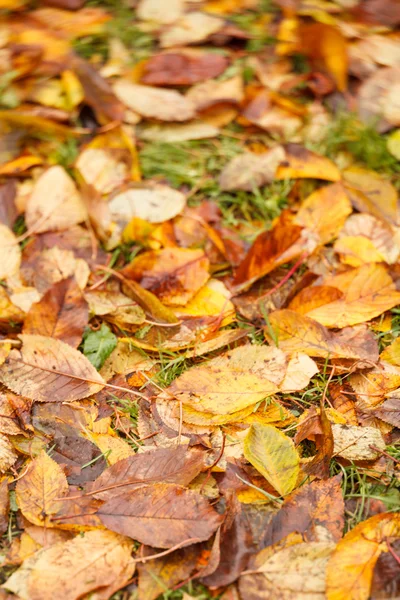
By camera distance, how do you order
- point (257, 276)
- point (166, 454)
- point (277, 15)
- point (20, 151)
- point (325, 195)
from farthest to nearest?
point (277, 15), point (20, 151), point (325, 195), point (257, 276), point (166, 454)

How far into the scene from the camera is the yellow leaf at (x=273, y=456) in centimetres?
130

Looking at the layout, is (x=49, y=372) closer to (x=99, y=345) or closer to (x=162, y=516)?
(x=99, y=345)

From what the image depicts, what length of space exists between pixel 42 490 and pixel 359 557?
0.64m

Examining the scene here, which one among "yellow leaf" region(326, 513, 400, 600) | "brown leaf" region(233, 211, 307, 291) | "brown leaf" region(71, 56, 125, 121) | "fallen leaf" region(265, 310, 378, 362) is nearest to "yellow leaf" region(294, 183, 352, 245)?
"brown leaf" region(233, 211, 307, 291)

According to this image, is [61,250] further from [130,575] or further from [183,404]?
[130,575]

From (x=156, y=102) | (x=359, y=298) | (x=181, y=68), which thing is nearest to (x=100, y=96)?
(x=156, y=102)

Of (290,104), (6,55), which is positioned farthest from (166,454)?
(6,55)

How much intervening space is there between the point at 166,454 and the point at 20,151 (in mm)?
1205

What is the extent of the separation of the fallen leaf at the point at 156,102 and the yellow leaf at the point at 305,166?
38cm

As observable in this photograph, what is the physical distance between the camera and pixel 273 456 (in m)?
1.32

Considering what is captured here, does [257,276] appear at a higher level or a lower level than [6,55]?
lower

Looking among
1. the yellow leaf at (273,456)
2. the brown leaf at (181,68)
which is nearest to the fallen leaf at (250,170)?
the brown leaf at (181,68)

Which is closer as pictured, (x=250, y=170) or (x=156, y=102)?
(x=250, y=170)

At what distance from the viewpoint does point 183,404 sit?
1453 mm
